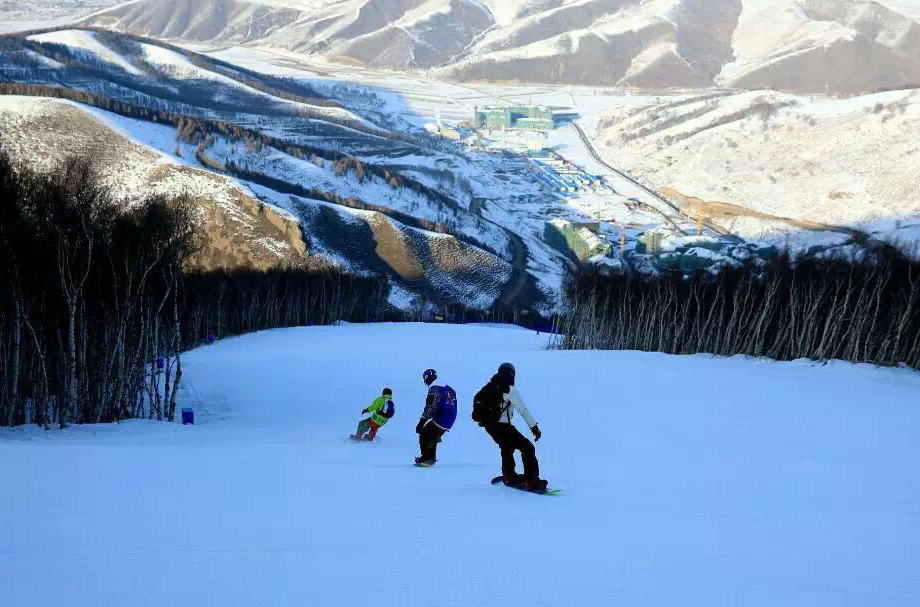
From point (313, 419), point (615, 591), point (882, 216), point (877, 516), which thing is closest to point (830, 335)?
A: point (313, 419)

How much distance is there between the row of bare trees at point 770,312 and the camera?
3225 centimetres

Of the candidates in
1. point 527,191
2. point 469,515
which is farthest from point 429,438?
point 527,191

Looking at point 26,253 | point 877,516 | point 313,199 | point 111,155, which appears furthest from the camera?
point 313,199

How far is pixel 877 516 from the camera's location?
31.4ft

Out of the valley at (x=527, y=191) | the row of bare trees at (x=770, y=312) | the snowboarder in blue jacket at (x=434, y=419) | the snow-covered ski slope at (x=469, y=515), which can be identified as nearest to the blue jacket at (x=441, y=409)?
the snowboarder in blue jacket at (x=434, y=419)

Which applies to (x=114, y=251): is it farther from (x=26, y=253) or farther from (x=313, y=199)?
(x=313, y=199)

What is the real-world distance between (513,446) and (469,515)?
5.97 feet

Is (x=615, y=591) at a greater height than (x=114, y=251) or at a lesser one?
lesser

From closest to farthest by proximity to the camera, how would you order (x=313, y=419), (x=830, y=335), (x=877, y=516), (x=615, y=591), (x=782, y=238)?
1. (x=615, y=591)
2. (x=877, y=516)
3. (x=313, y=419)
4. (x=830, y=335)
5. (x=782, y=238)

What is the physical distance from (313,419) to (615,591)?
15.0m

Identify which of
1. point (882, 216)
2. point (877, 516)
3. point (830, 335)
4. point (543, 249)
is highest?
point (882, 216)

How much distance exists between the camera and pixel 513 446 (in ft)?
34.4

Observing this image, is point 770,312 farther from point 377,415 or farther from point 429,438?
point 429,438

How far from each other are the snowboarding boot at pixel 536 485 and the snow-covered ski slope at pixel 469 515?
1.23 feet
